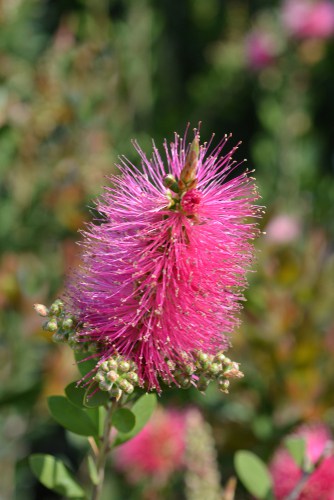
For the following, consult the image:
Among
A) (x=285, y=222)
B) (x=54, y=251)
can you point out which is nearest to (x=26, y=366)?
(x=54, y=251)

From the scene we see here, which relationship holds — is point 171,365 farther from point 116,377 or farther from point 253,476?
point 253,476

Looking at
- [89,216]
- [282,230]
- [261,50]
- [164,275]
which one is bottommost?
[164,275]

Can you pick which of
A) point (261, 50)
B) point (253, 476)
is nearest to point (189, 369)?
point (253, 476)

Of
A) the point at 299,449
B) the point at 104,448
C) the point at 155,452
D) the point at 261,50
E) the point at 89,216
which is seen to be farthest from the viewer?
the point at 261,50

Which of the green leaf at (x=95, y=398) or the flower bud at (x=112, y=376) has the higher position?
the flower bud at (x=112, y=376)

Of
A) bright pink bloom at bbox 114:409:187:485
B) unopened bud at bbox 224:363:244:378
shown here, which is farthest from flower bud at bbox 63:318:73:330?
bright pink bloom at bbox 114:409:187:485

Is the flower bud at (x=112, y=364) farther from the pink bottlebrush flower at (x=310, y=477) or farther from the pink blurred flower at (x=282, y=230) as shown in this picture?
the pink blurred flower at (x=282, y=230)

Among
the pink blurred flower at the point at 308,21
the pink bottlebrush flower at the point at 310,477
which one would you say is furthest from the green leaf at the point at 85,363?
the pink blurred flower at the point at 308,21
